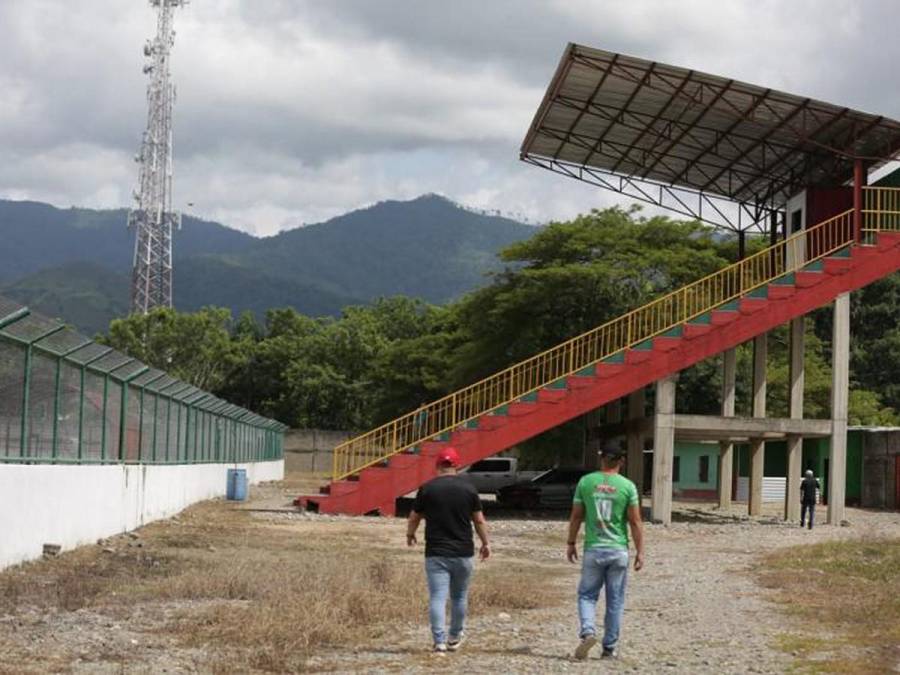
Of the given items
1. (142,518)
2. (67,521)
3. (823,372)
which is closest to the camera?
(67,521)

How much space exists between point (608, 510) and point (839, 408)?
2228cm

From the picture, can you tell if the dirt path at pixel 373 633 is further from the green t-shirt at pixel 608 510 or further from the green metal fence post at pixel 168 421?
the green metal fence post at pixel 168 421

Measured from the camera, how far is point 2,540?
16391mm

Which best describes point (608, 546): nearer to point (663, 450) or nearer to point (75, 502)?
point (75, 502)

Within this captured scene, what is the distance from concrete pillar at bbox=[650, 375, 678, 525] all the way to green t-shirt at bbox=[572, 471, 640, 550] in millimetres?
20294

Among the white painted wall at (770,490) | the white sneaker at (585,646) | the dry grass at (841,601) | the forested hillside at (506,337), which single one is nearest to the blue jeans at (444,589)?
the white sneaker at (585,646)

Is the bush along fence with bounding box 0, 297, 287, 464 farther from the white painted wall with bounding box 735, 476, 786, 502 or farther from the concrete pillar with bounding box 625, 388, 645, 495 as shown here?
the white painted wall with bounding box 735, 476, 786, 502

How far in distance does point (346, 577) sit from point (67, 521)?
17.2 feet

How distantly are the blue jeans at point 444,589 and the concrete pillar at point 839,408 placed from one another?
22138 millimetres

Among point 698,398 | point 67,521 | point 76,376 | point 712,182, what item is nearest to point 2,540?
point 67,521

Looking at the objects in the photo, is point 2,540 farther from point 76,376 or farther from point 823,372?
point 823,372

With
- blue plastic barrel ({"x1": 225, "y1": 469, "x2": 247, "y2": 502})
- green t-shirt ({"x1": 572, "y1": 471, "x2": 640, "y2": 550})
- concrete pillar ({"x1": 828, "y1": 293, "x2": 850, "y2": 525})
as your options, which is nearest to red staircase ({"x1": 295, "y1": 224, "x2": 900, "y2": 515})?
concrete pillar ({"x1": 828, "y1": 293, "x2": 850, "y2": 525})

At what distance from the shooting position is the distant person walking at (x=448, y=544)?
38.0 ft

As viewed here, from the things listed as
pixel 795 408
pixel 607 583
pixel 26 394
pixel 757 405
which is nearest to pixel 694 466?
pixel 757 405
